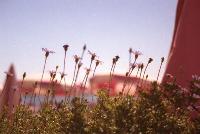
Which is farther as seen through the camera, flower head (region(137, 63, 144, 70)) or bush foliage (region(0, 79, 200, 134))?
flower head (region(137, 63, 144, 70))

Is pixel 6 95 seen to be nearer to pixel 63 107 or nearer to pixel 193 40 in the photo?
pixel 193 40

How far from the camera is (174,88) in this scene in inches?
159

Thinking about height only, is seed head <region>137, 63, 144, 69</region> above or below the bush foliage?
above

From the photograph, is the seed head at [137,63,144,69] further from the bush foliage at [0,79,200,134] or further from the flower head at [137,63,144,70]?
the bush foliage at [0,79,200,134]

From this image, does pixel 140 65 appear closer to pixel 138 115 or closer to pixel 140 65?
pixel 140 65

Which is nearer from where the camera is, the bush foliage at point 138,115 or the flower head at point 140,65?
the bush foliage at point 138,115

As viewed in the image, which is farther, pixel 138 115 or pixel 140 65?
pixel 140 65

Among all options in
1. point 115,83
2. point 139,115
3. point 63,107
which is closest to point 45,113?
point 63,107

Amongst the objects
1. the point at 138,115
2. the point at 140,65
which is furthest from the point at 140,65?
the point at 138,115

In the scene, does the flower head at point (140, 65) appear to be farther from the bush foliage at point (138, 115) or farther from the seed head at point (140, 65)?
the bush foliage at point (138, 115)

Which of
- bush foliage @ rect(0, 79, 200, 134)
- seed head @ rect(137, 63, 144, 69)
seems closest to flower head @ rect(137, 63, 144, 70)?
seed head @ rect(137, 63, 144, 69)

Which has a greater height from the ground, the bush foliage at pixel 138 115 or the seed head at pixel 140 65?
the seed head at pixel 140 65

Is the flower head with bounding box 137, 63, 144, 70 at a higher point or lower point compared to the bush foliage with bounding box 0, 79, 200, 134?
higher

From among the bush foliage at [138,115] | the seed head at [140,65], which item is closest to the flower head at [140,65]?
the seed head at [140,65]
